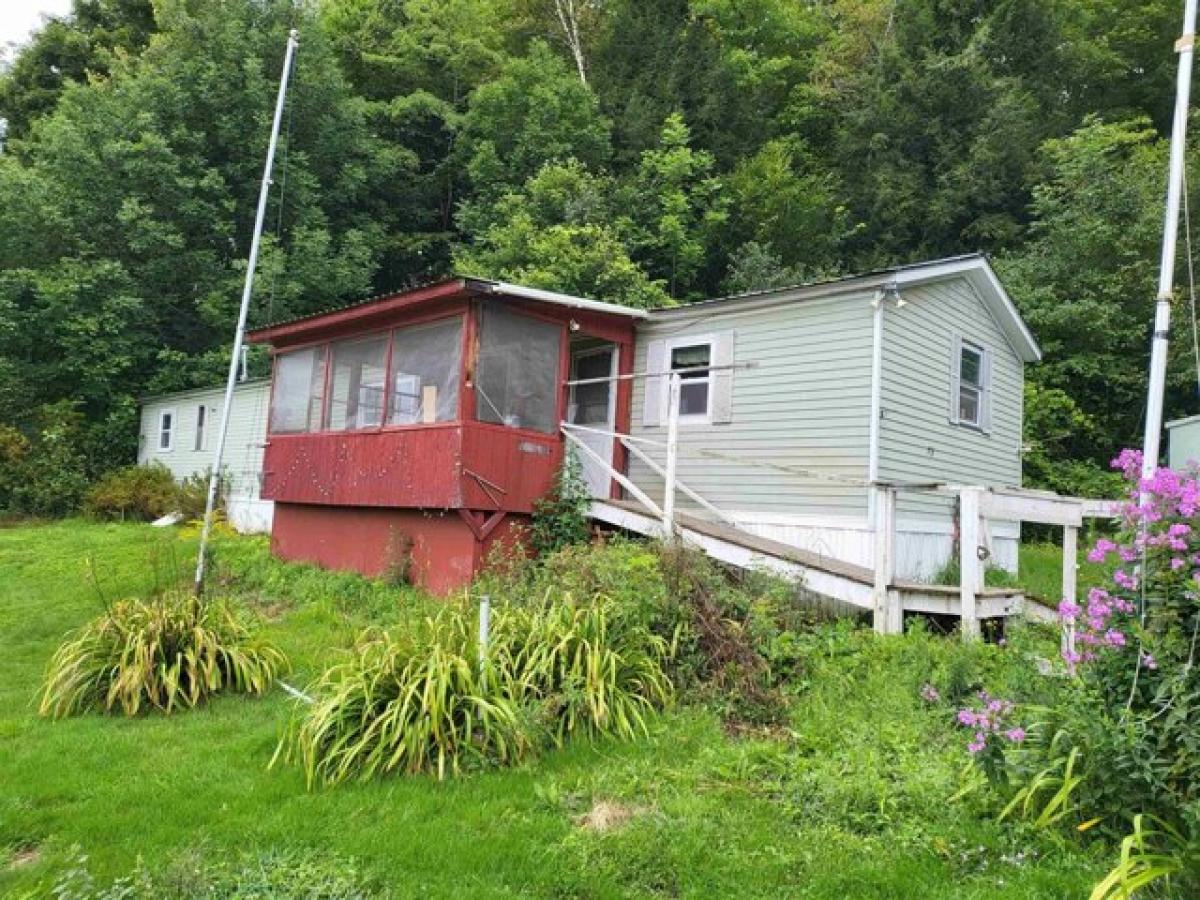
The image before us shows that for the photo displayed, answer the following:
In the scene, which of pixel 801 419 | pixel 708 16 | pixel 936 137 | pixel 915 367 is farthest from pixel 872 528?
pixel 708 16

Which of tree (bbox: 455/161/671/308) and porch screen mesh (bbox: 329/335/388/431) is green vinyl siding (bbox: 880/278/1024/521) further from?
tree (bbox: 455/161/671/308)

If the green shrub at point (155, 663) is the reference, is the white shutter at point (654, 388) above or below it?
above

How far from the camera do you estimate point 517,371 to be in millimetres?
9797

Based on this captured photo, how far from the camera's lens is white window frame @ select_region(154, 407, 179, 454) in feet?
65.8

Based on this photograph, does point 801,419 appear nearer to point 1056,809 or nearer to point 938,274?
point 938,274

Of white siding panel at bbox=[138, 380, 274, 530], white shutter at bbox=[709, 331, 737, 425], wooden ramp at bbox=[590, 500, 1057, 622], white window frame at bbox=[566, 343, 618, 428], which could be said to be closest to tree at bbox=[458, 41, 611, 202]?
white siding panel at bbox=[138, 380, 274, 530]

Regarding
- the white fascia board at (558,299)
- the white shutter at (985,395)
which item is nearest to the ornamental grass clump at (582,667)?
the white fascia board at (558,299)

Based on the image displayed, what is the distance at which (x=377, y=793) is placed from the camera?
4309 mm

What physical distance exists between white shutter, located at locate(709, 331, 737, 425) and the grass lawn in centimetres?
469

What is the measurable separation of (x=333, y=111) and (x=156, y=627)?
70.2 ft

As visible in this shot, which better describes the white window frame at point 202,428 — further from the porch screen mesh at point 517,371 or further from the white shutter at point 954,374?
the white shutter at point 954,374

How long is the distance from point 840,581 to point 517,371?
4377 mm

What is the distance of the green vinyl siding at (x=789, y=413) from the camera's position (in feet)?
30.1

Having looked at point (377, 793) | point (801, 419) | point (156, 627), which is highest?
point (801, 419)
